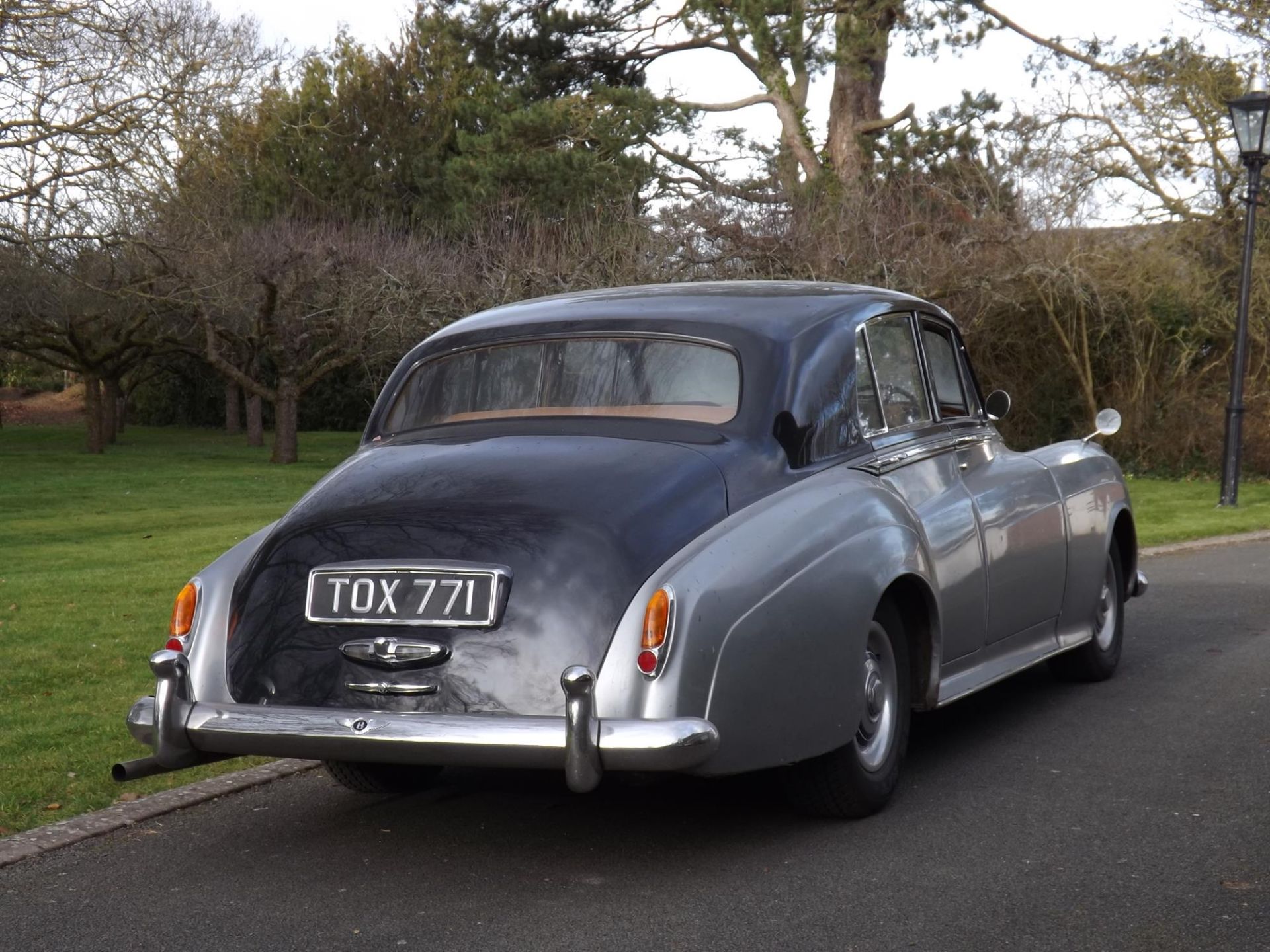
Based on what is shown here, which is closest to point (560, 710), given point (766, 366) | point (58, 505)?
point (766, 366)

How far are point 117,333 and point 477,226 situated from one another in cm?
1185

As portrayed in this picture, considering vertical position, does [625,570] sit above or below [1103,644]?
above

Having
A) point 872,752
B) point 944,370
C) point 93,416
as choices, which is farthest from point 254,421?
point 872,752

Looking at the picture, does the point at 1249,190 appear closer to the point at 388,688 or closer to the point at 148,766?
the point at 388,688

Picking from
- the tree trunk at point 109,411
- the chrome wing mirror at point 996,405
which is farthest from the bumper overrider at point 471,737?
the tree trunk at point 109,411

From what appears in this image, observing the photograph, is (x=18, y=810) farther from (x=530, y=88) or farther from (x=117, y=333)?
(x=117, y=333)

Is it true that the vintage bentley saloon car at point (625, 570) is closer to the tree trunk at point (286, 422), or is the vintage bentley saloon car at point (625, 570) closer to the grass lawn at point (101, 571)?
the grass lawn at point (101, 571)

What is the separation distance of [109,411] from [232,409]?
25.7 ft

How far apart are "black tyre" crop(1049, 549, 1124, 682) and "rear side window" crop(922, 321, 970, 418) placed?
51.5 inches

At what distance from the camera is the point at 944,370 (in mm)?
6672

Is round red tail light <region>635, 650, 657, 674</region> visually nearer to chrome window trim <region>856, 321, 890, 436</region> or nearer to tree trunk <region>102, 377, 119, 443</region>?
chrome window trim <region>856, 321, 890, 436</region>

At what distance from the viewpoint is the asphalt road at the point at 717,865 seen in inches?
157

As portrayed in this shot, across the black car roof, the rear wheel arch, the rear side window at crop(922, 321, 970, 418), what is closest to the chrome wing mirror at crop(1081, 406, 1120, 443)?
the rear side window at crop(922, 321, 970, 418)

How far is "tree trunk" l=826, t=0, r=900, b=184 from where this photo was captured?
2652 centimetres
